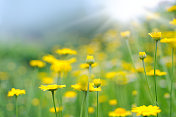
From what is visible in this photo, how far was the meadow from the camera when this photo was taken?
841mm

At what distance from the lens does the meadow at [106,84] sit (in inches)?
33.1

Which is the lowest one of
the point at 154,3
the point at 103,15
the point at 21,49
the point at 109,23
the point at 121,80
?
the point at 121,80

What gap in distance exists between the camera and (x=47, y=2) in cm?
1755

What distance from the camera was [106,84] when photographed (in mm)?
2387

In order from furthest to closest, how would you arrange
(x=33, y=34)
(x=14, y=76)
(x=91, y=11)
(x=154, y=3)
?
1. (x=33, y=34)
2. (x=91, y=11)
3. (x=14, y=76)
4. (x=154, y=3)

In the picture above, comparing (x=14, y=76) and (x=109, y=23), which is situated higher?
(x=109, y=23)

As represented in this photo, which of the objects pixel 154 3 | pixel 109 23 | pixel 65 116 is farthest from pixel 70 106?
pixel 109 23

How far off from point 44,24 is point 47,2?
15.3 ft

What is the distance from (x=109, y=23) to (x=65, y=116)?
786 centimetres

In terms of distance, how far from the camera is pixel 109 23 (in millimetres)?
9102

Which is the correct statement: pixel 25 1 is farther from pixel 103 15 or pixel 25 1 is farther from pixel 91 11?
pixel 103 15

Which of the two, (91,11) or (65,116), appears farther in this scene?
(91,11)

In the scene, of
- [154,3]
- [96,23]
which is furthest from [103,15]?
[154,3]

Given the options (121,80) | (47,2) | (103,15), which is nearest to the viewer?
(121,80)
